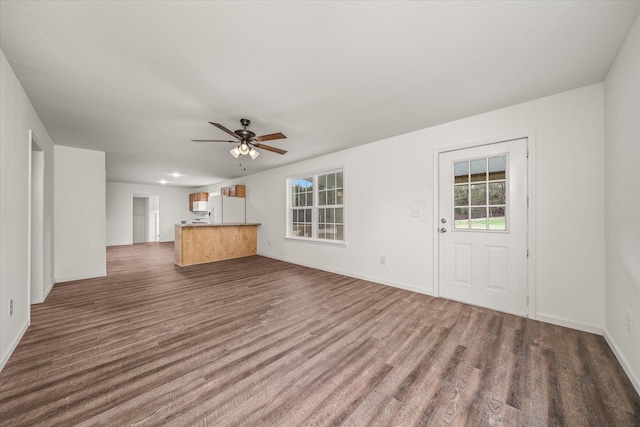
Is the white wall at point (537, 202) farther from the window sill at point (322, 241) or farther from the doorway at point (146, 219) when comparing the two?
the doorway at point (146, 219)

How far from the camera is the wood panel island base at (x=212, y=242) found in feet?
17.6

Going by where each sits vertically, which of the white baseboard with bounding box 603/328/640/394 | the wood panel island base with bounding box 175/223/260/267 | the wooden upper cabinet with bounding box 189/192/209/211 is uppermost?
the wooden upper cabinet with bounding box 189/192/209/211

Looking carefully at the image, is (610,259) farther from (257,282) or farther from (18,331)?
(18,331)

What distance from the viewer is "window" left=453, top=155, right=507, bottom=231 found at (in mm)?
2785

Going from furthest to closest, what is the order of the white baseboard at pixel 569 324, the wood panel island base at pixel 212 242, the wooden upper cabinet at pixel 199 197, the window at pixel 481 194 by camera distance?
the wooden upper cabinet at pixel 199 197
the wood panel island base at pixel 212 242
the window at pixel 481 194
the white baseboard at pixel 569 324

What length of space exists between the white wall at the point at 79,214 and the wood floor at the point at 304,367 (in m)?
1.38

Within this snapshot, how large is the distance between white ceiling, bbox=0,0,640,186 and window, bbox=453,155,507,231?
2.17 ft

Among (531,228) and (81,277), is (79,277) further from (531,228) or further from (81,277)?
(531,228)

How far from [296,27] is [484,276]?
10.7 feet

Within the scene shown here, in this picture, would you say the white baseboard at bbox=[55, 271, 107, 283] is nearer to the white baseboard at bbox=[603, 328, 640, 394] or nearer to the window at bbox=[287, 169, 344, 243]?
the window at bbox=[287, 169, 344, 243]

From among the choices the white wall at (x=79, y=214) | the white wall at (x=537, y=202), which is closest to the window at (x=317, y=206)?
the white wall at (x=537, y=202)

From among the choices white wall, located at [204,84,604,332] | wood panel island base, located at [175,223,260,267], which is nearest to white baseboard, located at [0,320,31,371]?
wood panel island base, located at [175,223,260,267]

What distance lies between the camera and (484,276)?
2877mm

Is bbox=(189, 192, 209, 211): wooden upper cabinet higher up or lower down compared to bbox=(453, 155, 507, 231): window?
higher up
